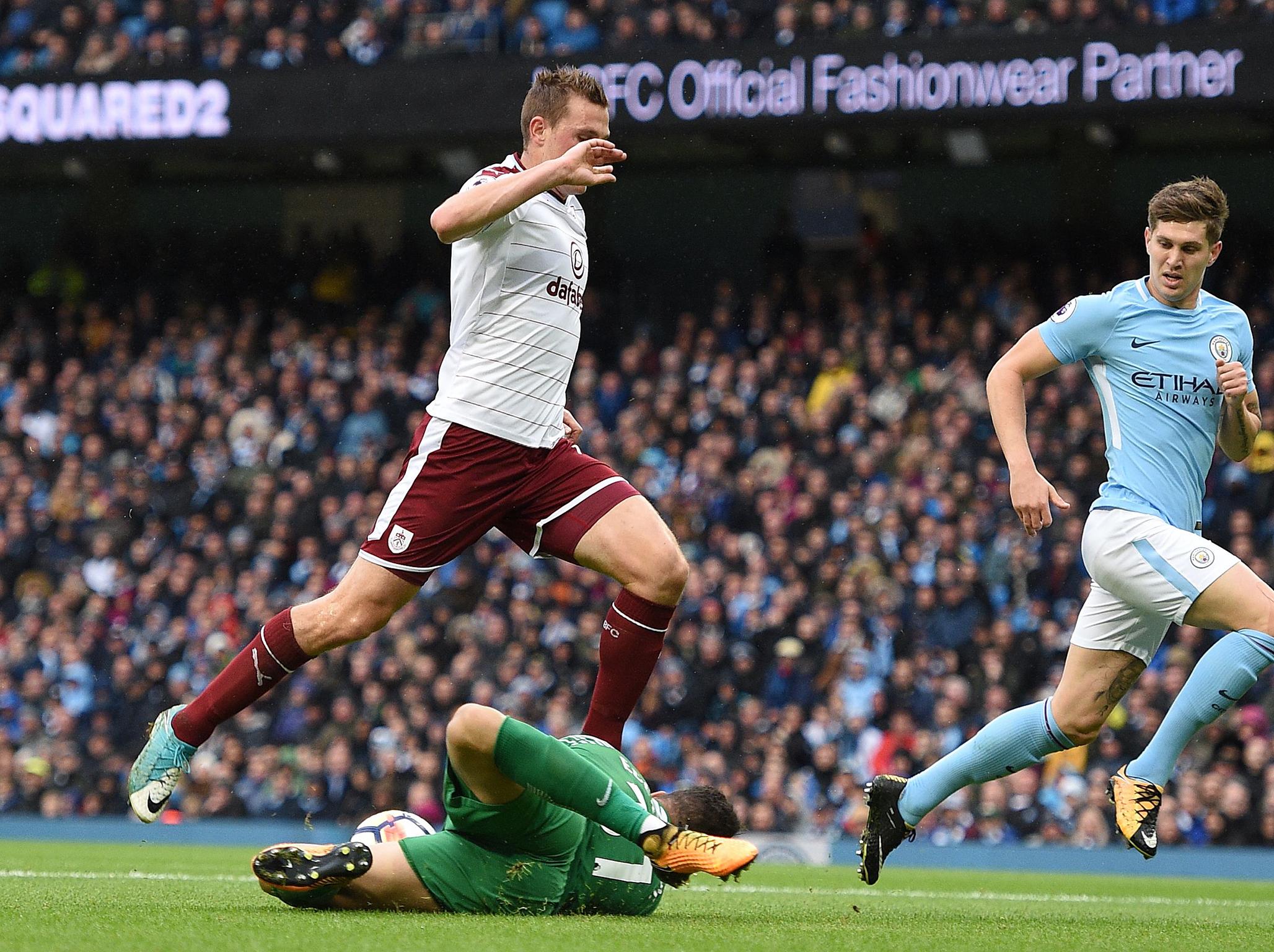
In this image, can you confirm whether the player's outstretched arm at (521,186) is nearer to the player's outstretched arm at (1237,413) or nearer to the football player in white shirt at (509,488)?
the football player in white shirt at (509,488)

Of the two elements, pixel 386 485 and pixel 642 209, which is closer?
pixel 386 485

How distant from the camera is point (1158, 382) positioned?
5.92 metres

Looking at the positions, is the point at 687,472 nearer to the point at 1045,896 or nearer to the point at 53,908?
the point at 1045,896

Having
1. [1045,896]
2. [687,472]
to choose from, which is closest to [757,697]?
[687,472]

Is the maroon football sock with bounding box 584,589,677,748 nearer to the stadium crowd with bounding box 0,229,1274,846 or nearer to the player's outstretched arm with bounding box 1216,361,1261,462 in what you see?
the player's outstretched arm with bounding box 1216,361,1261,462

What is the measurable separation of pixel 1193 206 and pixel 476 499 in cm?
262

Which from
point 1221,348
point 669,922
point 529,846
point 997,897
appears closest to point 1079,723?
point 1221,348

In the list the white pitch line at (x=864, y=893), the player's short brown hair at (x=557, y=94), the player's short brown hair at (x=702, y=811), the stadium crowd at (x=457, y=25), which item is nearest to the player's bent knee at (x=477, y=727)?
the player's short brown hair at (x=702, y=811)

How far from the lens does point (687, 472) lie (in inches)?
618

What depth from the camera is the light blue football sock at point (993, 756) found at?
5.94 metres

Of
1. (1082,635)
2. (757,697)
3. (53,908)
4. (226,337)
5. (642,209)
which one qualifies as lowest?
(757,697)

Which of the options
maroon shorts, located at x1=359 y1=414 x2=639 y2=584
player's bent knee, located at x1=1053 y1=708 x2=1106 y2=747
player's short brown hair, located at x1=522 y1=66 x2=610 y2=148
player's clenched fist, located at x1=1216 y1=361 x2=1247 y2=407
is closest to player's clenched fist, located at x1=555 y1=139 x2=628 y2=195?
player's short brown hair, located at x1=522 y1=66 x2=610 y2=148

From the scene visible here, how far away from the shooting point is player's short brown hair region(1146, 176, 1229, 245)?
18.9ft

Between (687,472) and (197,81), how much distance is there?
6.69 meters
